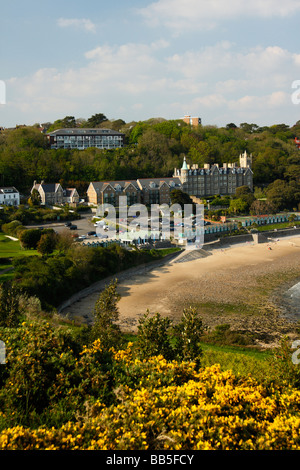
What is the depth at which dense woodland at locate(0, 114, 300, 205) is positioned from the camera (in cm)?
6375

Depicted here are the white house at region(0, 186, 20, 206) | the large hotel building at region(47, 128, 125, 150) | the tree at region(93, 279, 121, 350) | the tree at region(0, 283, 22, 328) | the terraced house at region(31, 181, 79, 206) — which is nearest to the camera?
the tree at region(93, 279, 121, 350)

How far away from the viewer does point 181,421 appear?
7574mm

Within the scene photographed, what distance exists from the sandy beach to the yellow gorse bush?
13.5 m

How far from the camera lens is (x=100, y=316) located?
1585cm

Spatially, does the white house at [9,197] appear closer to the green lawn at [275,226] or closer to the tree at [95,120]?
the green lawn at [275,226]

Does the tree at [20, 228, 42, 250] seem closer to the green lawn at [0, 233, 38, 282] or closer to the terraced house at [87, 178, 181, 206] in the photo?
the green lawn at [0, 233, 38, 282]

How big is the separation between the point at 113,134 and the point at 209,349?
72313 millimetres

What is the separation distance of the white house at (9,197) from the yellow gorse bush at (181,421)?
163 feet

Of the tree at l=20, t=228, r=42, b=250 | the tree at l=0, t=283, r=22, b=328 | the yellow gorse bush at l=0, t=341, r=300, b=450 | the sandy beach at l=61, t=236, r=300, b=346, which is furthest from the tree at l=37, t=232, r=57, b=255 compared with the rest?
the yellow gorse bush at l=0, t=341, r=300, b=450

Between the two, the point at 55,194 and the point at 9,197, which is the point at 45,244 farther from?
the point at 55,194

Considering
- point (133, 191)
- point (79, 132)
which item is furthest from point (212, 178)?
point (79, 132)

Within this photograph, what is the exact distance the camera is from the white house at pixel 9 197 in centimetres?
5469

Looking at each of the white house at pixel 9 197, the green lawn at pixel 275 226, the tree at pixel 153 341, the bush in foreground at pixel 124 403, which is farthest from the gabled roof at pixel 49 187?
the bush in foreground at pixel 124 403

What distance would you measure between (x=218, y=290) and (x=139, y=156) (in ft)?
170
